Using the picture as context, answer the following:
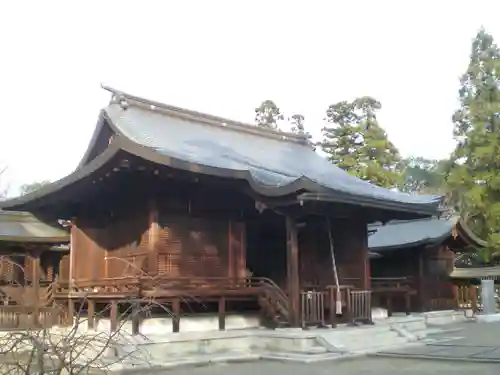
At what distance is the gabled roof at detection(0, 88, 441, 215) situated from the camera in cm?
1239

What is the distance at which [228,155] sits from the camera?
54.3 ft

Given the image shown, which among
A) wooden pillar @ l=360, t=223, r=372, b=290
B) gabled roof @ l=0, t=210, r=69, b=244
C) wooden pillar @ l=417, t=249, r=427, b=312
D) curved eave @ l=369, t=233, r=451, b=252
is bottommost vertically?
wooden pillar @ l=417, t=249, r=427, b=312

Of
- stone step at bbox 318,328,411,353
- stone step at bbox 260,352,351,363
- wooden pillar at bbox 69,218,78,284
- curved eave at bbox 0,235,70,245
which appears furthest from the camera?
curved eave at bbox 0,235,70,245

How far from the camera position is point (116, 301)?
1223 cm

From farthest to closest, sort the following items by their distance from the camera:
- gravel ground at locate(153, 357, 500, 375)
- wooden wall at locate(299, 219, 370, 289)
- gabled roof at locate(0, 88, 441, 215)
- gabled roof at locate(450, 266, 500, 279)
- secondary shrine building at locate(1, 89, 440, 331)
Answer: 1. gabled roof at locate(450, 266, 500, 279)
2. wooden wall at locate(299, 219, 370, 289)
3. secondary shrine building at locate(1, 89, 440, 331)
4. gabled roof at locate(0, 88, 441, 215)
5. gravel ground at locate(153, 357, 500, 375)

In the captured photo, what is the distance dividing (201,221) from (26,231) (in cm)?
804

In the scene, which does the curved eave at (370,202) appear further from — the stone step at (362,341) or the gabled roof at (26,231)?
the gabled roof at (26,231)

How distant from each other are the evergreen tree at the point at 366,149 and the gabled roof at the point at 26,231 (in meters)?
22.2

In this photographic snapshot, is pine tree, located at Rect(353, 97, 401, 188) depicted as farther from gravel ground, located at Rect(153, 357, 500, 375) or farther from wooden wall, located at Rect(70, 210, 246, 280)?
gravel ground, located at Rect(153, 357, 500, 375)

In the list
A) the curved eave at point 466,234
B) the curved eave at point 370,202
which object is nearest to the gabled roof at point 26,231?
the curved eave at point 370,202

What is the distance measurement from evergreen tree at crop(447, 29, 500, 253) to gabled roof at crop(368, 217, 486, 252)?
12.3 feet

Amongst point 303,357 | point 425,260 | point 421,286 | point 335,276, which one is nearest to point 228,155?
point 335,276

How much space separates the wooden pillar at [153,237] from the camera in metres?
13.4

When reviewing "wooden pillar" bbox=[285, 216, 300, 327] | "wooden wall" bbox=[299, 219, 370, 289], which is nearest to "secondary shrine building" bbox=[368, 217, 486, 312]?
"wooden wall" bbox=[299, 219, 370, 289]
